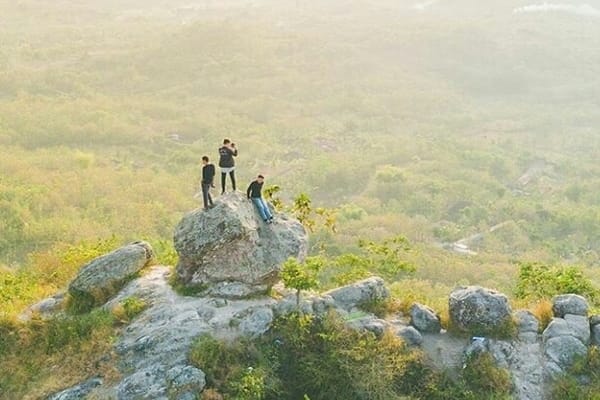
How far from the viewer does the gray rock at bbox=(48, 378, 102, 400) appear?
1572 cm

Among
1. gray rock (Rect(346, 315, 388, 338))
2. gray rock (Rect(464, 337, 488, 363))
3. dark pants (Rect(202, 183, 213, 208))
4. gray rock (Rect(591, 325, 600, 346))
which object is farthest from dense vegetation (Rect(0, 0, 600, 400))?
dark pants (Rect(202, 183, 213, 208))

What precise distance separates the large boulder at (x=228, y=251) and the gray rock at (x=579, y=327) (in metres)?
7.43

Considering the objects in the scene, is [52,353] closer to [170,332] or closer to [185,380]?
[170,332]

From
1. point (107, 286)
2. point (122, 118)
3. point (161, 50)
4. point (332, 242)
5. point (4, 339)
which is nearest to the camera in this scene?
point (4, 339)

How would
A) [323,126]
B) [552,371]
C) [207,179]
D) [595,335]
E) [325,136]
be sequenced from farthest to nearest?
[323,126]
[325,136]
[207,179]
[595,335]
[552,371]

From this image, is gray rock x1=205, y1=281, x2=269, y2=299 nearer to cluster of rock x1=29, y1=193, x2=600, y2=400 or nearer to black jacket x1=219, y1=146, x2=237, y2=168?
cluster of rock x1=29, y1=193, x2=600, y2=400

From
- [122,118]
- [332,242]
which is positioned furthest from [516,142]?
[122,118]

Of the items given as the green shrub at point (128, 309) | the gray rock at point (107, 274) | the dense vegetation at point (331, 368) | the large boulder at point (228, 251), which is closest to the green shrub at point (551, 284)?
the dense vegetation at point (331, 368)

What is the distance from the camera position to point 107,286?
1920 centimetres

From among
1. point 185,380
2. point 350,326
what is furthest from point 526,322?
point 185,380

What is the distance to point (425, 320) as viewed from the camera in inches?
703

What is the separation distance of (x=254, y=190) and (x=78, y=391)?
22.9ft

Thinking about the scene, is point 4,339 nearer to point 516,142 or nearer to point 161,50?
point 516,142

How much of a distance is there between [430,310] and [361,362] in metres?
2.95
